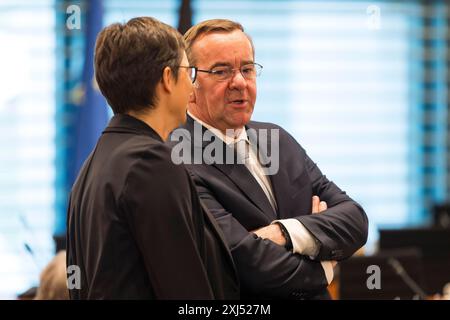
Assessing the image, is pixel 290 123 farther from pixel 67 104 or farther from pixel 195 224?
pixel 195 224

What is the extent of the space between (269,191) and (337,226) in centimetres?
25

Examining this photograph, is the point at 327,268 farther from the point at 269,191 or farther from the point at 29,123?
the point at 29,123

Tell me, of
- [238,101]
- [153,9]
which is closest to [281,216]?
[238,101]

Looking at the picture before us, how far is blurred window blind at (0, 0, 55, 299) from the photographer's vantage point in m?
6.91

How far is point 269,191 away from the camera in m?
2.50

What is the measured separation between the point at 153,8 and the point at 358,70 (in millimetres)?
2105

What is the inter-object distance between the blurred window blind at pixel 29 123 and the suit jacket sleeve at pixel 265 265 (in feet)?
15.7

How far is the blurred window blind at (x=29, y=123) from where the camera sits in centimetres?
691

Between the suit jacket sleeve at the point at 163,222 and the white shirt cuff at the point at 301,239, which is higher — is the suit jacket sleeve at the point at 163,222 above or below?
above

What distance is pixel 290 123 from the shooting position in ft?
24.5

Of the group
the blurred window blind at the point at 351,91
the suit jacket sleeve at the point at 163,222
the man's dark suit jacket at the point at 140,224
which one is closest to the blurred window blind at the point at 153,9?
the blurred window blind at the point at 351,91

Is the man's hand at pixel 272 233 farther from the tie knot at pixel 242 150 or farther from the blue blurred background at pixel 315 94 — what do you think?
the blue blurred background at pixel 315 94

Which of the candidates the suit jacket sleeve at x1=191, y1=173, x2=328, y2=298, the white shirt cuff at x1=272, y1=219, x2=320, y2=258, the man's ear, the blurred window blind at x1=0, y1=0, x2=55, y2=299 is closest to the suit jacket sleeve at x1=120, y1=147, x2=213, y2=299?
the man's ear
